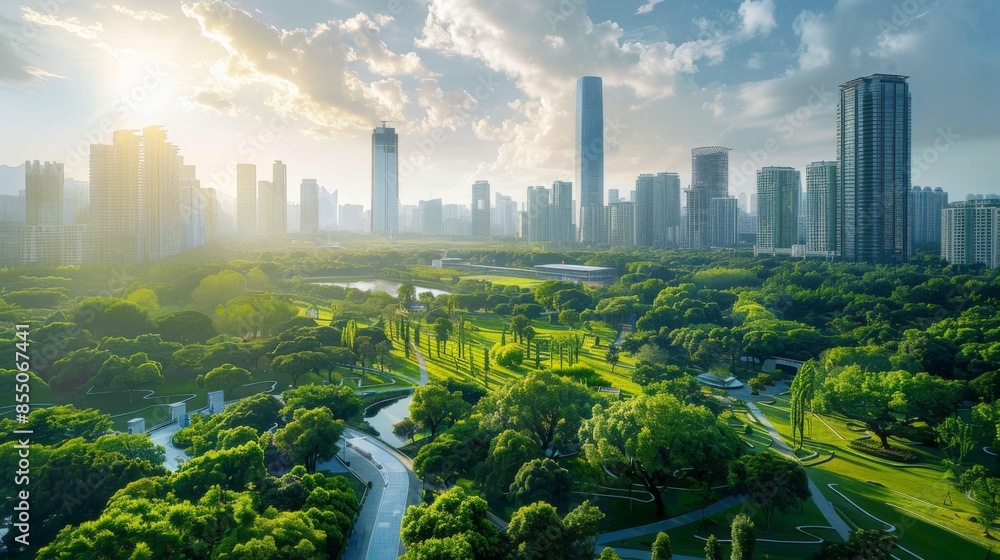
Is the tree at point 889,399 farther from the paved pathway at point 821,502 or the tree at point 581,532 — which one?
the tree at point 581,532

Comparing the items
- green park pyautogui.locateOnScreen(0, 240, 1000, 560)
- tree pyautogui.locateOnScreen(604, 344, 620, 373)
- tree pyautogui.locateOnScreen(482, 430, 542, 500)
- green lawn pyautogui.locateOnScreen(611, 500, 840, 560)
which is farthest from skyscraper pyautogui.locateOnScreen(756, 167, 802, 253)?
tree pyautogui.locateOnScreen(482, 430, 542, 500)

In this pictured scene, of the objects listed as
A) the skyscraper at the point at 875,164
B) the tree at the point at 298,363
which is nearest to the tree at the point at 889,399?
the tree at the point at 298,363

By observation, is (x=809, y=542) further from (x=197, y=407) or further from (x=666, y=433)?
(x=197, y=407)

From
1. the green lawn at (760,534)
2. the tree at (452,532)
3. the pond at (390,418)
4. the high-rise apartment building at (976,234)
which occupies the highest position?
the high-rise apartment building at (976,234)

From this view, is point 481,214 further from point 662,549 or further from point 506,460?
point 662,549

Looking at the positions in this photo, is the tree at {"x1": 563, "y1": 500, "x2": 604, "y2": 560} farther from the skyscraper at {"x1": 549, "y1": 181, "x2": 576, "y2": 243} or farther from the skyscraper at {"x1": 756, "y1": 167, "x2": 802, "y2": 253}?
the skyscraper at {"x1": 549, "y1": 181, "x2": 576, "y2": 243}

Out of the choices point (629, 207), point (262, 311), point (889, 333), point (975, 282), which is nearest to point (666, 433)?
point (889, 333)

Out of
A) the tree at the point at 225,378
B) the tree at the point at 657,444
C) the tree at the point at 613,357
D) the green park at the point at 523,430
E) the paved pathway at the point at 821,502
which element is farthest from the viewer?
the tree at the point at 613,357
